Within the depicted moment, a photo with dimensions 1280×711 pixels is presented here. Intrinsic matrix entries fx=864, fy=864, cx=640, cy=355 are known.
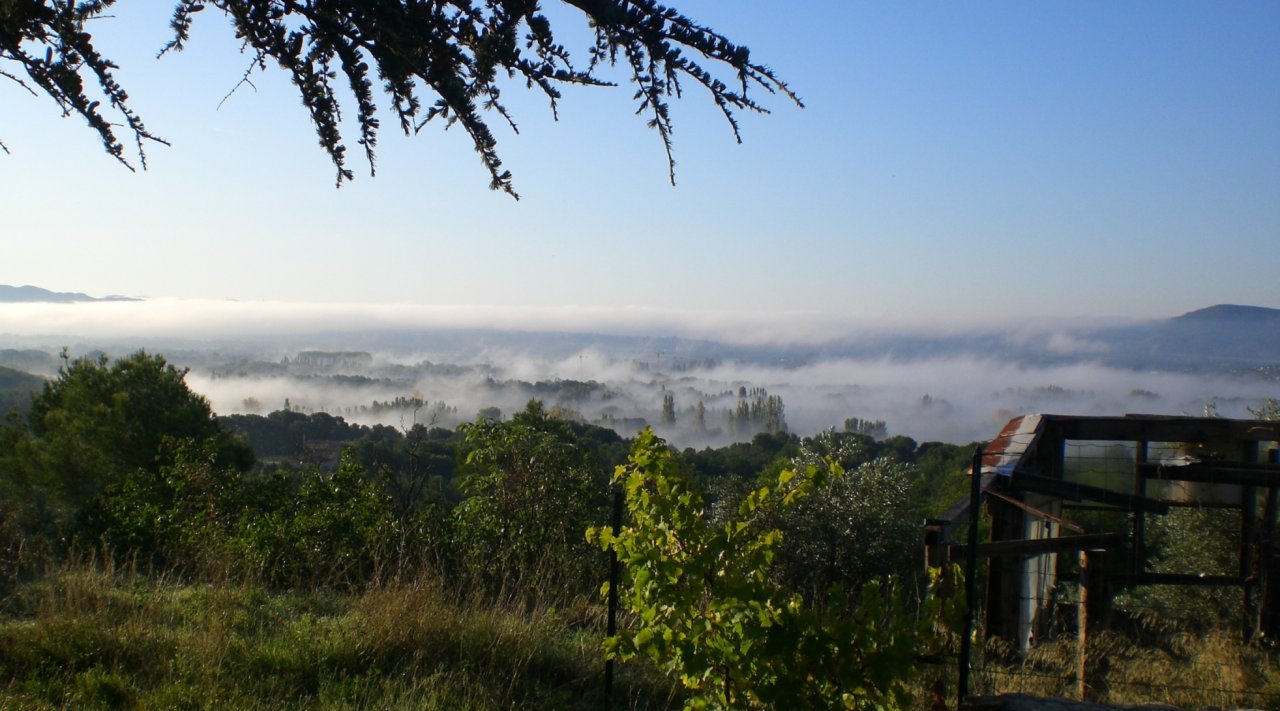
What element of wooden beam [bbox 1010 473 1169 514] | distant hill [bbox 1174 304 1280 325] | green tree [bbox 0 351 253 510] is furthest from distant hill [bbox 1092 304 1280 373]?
green tree [bbox 0 351 253 510]

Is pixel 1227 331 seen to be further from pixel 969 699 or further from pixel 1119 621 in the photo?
pixel 969 699

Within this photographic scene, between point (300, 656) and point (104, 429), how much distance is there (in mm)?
29449

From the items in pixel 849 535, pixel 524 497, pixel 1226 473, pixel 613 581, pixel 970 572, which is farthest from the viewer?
pixel 849 535

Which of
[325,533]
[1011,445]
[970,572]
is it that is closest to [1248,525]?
[1011,445]

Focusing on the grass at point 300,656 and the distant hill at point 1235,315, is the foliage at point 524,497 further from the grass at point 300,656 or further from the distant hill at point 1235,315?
the distant hill at point 1235,315

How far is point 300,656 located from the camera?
4.41 metres

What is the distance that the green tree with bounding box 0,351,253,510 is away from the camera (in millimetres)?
28750

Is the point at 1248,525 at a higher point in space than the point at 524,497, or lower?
higher

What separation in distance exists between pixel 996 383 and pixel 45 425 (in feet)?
204

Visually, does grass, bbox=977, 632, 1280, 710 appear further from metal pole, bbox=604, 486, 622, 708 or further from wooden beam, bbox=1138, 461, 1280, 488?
metal pole, bbox=604, 486, 622, 708

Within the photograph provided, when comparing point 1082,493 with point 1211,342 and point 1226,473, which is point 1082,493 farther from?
point 1211,342

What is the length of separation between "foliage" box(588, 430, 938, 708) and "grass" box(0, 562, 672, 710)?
1279mm

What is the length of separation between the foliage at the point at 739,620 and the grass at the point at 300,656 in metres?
1.28

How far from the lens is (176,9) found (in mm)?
2762
